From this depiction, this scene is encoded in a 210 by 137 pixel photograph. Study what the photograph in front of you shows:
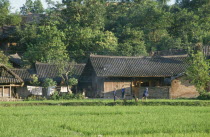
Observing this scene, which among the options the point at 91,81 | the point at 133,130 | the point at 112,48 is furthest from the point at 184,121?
the point at 112,48

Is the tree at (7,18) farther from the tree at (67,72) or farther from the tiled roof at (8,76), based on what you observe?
the tiled roof at (8,76)

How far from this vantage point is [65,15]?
159 feet

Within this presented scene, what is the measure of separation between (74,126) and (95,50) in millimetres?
30088

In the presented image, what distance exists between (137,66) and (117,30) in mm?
15573

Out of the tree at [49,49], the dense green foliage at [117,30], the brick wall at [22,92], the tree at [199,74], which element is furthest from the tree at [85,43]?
→ the tree at [199,74]

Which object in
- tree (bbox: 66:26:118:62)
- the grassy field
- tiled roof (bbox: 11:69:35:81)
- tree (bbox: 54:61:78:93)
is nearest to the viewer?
the grassy field

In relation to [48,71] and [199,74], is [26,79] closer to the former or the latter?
[48,71]

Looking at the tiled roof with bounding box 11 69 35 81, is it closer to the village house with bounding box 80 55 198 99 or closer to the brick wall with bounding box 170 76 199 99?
the village house with bounding box 80 55 198 99

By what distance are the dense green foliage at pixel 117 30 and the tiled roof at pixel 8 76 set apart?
7067mm

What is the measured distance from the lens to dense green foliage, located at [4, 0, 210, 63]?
142 ft

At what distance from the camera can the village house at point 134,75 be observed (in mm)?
33188

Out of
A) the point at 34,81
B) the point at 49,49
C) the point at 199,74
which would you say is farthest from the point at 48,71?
the point at 199,74

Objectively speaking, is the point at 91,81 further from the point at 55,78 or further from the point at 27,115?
the point at 27,115

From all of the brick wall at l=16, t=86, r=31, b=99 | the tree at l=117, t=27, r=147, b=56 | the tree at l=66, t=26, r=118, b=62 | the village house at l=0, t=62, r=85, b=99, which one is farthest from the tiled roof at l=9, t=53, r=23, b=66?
the tree at l=117, t=27, r=147, b=56
